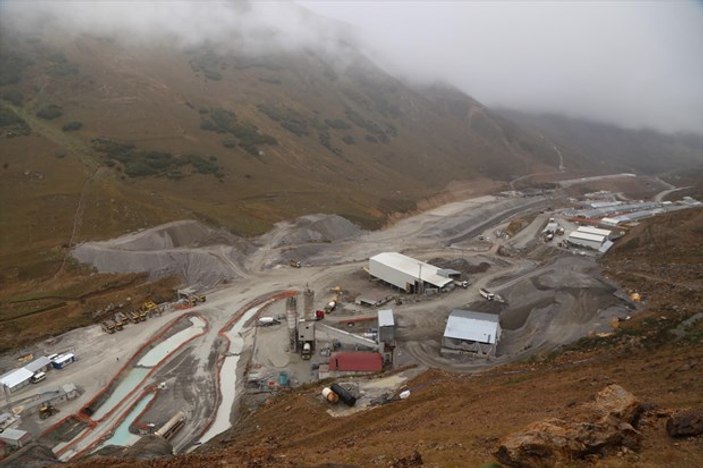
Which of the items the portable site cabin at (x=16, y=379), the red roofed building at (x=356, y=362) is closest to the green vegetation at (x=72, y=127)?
the portable site cabin at (x=16, y=379)

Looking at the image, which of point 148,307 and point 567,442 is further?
point 148,307

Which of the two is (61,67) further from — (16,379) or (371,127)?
(16,379)

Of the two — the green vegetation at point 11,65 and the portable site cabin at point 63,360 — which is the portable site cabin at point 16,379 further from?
the green vegetation at point 11,65

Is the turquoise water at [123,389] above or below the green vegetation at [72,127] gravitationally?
below

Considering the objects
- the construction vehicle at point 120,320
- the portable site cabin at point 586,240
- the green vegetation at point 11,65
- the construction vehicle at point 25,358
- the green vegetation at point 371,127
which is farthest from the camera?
the green vegetation at point 371,127

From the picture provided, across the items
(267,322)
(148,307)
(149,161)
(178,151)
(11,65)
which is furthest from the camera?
(11,65)

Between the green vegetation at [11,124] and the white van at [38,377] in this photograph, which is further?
the green vegetation at [11,124]

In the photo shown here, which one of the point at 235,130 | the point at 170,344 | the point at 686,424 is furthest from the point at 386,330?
the point at 235,130
